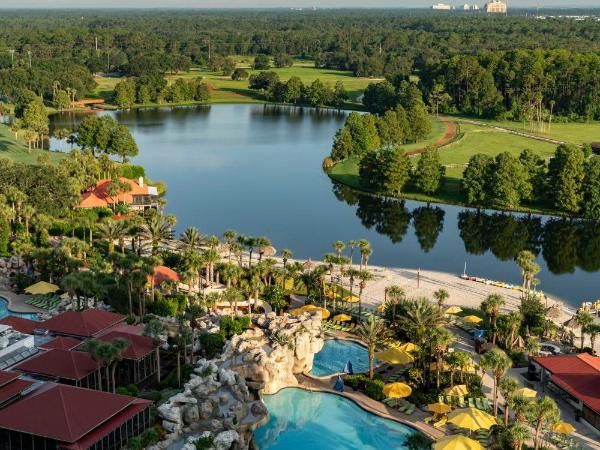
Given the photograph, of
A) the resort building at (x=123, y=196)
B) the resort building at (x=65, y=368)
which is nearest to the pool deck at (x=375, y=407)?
the resort building at (x=65, y=368)

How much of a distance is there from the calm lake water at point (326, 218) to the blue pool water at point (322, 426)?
26716mm

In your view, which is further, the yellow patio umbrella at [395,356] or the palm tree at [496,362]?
the yellow patio umbrella at [395,356]

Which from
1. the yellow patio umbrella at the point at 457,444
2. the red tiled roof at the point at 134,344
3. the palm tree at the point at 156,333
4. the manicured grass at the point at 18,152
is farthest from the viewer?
the manicured grass at the point at 18,152

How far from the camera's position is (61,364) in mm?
40938

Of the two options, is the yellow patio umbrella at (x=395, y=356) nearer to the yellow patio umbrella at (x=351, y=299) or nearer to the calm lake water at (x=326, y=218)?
the yellow patio umbrella at (x=351, y=299)

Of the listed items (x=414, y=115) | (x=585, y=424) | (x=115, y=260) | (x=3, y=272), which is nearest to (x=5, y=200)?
(x=3, y=272)

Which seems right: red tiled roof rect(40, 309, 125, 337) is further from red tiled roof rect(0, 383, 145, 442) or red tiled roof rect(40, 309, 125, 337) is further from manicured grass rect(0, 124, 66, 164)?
manicured grass rect(0, 124, 66, 164)

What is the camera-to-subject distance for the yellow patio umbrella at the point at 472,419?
38.2 metres

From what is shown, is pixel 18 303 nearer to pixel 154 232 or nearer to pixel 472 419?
pixel 154 232

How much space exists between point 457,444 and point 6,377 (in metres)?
22.1

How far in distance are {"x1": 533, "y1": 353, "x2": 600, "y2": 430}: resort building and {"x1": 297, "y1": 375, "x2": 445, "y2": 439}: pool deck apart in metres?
8.25

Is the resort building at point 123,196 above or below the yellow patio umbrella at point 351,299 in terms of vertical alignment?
above

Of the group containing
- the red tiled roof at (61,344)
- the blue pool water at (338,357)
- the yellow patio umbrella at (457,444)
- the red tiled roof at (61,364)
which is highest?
the red tiled roof at (61,364)

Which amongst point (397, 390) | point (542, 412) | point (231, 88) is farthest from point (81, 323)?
point (231, 88)
